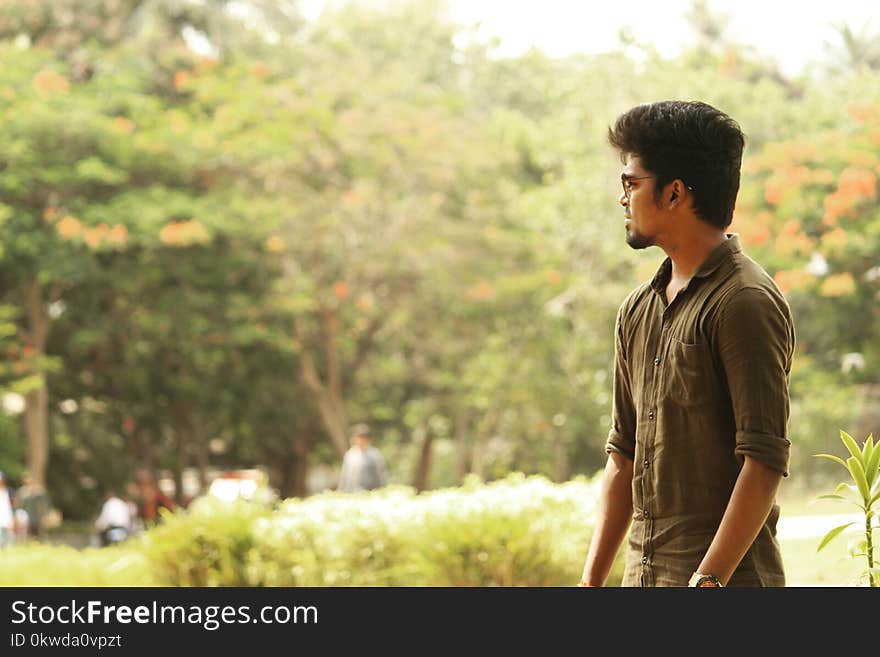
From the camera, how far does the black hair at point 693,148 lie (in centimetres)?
178

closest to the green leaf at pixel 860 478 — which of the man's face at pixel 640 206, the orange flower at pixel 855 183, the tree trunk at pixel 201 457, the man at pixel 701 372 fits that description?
the man at pixel 701 372

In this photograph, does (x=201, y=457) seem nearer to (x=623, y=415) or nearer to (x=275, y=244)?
(x=275, y=244)

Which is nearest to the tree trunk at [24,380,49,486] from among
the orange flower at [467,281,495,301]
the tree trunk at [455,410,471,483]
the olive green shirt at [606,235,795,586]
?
the orange flower at [467,281,495,301]

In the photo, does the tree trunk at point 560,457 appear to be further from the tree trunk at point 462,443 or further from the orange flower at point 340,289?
the orange flower at point 340,289

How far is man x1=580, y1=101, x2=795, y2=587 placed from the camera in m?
1.69

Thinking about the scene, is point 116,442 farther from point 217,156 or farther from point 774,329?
point 774,329

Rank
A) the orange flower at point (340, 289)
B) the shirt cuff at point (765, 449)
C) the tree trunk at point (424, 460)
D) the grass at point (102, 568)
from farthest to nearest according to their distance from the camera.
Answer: the tree trunk at point (424, 460), the orange flower at point (340, 289), the grass at point (102, 568), the shirt cuff at point (765, 449)

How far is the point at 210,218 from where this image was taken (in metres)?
13.8

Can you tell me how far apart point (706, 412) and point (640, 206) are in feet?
1.00

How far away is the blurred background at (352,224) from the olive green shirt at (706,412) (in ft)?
32.5

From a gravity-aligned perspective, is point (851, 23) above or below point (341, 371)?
above

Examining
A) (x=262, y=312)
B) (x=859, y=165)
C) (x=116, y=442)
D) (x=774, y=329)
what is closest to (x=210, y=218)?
(x=262, y=312)

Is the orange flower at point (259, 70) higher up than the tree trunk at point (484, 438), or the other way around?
the orange flower at point (259, 70)

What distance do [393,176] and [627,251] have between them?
10.1 feet
